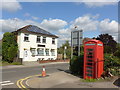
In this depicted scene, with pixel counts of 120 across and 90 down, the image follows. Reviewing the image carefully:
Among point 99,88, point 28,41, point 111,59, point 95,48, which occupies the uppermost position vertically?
point 28,41

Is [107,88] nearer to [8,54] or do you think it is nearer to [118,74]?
[118,74]

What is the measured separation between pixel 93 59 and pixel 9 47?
67.3 ft

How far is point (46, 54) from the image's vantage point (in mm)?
31438

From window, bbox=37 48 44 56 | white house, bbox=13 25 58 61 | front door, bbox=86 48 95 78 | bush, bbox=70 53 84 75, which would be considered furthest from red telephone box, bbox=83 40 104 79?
window, bbox=37 48 44 56

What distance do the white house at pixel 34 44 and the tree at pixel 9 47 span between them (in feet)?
3.28

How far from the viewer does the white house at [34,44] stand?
26984 mm

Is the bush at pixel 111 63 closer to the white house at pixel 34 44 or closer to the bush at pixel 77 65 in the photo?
the bush at pixel 77 65

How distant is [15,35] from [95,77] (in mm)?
22784

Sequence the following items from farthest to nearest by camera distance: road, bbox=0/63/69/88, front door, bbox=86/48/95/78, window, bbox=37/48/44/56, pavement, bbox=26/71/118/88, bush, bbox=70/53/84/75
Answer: window, bbox=37/48/44/56
bush, bbox=70/53/84/75
front door, bbox=86/48/95/78
road, bbox=0/63/69/88
pavement, bbox=26/71/118/88

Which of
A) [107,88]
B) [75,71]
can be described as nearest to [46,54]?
[75,71]

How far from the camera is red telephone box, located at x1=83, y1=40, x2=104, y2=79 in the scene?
8.96 metres

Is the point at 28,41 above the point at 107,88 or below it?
above

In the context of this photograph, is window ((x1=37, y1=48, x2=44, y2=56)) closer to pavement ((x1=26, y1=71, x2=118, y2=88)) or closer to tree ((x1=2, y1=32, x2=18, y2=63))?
tree ((x1=2, y1=32, x2=18, y2=63))

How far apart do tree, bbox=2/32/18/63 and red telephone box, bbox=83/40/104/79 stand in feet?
63.5
